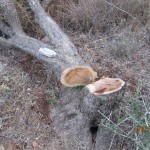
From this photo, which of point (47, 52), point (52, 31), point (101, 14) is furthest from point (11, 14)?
point (101, 14)

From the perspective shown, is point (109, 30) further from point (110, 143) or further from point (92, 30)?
point (110, 143)

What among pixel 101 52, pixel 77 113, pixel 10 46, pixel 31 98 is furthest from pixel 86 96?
pixel 10 46

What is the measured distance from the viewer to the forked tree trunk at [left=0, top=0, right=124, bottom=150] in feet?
9.43

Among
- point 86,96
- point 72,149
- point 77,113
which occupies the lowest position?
point 72,149

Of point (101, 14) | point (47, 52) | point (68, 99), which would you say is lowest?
point (68, 99)

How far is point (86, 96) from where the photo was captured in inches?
113

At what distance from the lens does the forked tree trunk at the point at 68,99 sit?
113 inches

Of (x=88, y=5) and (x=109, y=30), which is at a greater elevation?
(x=88, y=5)

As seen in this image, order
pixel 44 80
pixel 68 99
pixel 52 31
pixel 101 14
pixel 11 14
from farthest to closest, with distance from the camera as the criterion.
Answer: pixel 101 14
pixel 11 14
pixel 52 31
pixel 44 80
pixel 68 99

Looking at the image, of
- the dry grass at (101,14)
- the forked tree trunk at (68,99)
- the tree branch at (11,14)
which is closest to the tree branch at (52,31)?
the forked tree trunk at (68,99)

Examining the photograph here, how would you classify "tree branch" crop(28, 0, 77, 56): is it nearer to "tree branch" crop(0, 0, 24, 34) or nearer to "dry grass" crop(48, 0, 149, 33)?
"tree branch" crop(0, 0, 24, 34)

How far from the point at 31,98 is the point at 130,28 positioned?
55.6 inches

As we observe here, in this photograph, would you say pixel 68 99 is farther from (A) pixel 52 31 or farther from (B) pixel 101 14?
(B) pixel 101 14

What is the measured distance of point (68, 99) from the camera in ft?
10.5
